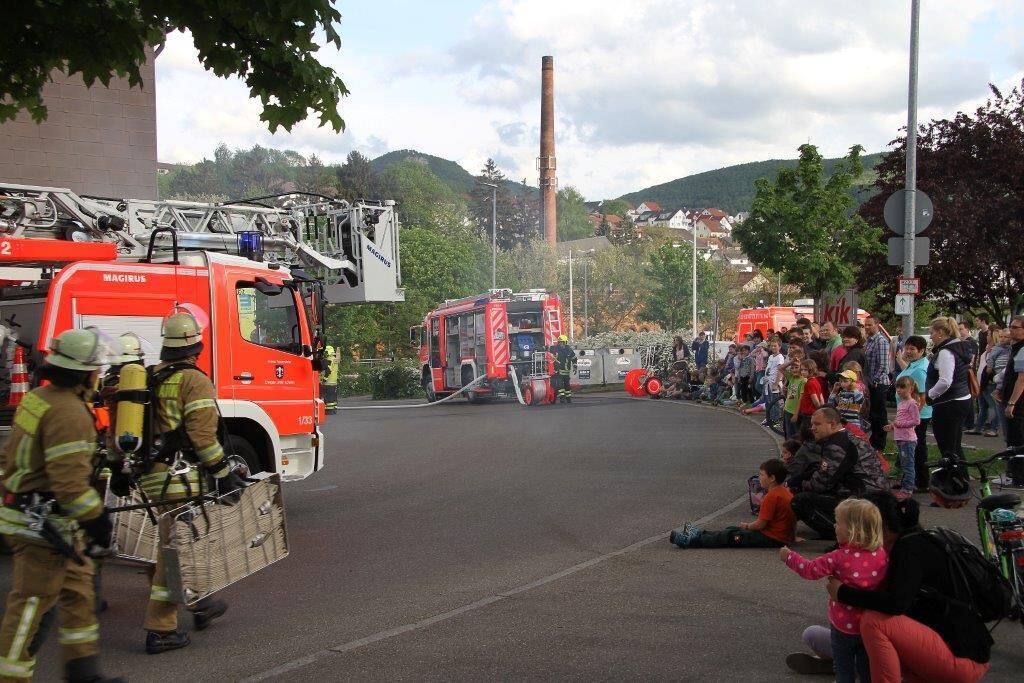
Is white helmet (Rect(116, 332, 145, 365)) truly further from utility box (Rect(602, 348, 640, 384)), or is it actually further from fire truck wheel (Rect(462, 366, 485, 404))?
utility box (Rect(602, 348, 640, 384))

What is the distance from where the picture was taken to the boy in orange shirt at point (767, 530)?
26.9ft

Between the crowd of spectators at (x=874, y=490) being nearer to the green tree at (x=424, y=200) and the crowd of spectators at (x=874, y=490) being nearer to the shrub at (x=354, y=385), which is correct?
the shrub at (x=354, y=385)

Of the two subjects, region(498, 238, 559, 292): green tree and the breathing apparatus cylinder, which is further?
region(498, 238, 559, 292): green tree

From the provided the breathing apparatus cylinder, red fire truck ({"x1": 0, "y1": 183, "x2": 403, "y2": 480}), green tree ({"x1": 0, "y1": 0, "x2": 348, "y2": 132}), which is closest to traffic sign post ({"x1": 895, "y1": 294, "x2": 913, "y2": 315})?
red fire truck ({"x1": 0, "y1": 183, "x2": 403, "y2": 480})

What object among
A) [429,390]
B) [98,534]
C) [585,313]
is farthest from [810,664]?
[585,313]

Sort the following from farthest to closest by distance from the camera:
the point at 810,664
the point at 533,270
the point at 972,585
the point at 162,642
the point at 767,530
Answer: the point at 533,270 → the point at 767,530 → the point at 162,642 → the point at 810,664 → the point at 972,585

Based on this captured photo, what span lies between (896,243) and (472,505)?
26.2ft

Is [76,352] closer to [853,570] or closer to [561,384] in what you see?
[853,570]

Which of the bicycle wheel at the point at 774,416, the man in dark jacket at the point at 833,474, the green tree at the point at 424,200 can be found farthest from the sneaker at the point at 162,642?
the green tree at the point at 424,200

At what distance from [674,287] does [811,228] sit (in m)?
38.3

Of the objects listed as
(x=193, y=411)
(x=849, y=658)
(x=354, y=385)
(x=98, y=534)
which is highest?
(x=193, y=411)

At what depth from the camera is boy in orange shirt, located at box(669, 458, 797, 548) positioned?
26.9 ft

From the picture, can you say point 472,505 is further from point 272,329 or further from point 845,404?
point 845,404

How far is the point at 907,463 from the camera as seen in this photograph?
33.0 feet
